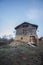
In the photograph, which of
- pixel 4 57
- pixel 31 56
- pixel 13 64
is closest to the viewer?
pixel 13 64

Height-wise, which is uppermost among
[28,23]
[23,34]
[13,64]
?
[28,23]

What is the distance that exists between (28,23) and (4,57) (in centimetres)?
852

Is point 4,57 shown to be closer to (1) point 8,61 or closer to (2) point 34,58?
(1) point 8,61

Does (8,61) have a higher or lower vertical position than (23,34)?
lower

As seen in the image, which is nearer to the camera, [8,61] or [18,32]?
[8,61]

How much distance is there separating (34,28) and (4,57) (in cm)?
844

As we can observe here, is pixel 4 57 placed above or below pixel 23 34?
below

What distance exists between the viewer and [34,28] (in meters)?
16.8

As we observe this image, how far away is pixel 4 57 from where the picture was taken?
29.7 ft

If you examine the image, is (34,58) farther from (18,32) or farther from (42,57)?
(18,32)

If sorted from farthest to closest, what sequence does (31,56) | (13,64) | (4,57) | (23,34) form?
(23,34) < (31,56) < (4,57) < (13,64)

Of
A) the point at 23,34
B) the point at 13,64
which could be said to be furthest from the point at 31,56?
the point at 23,34

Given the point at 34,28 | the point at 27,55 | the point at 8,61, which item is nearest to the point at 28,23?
the point at 34,28

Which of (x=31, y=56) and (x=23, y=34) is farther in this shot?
(x=23, y=34)
